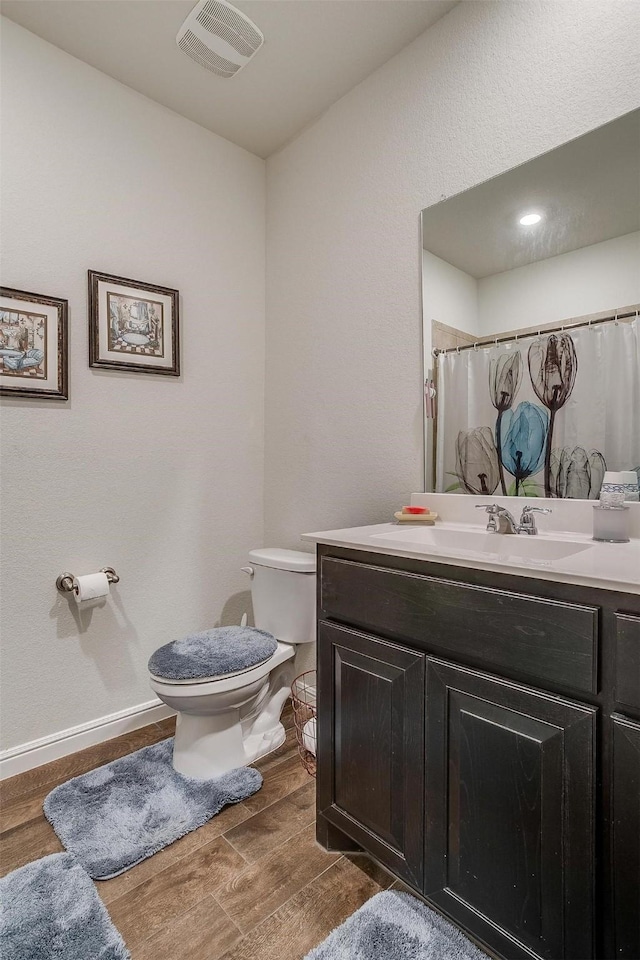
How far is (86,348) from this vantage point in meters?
1.92

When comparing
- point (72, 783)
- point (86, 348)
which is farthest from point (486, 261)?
point (72, 783)

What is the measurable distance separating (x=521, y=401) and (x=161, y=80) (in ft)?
6.26

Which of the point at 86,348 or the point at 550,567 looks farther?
the point at 86,348

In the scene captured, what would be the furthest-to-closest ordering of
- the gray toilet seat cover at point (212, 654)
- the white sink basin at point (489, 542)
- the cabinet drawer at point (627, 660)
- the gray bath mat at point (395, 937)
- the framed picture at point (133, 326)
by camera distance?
the framed picture at point (133, 326), the gray toilet seat cover at point (212, 654), the white sink basin at point (489, 542), the gray bath mat at point (395, 937), the cabinet drawer at point (627, 660)

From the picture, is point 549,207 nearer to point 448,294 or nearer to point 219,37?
point 448,294

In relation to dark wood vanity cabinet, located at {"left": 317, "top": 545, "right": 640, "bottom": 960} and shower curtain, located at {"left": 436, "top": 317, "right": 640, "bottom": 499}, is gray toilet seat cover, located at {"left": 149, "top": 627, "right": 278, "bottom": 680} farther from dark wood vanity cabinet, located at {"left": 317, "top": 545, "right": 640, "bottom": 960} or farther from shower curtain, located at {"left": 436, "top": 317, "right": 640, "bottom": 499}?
shower curtain, located at {"left": 436, "top": 317, "right": 640, "bottom": 499}

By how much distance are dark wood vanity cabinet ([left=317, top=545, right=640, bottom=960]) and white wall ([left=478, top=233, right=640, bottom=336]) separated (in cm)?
90

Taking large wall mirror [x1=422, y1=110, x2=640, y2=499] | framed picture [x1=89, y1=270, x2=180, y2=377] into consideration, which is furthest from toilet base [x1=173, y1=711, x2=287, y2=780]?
framed picture [x1=89, y1=270, x2=180, y2=377]

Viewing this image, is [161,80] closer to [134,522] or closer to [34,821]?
[134,522]

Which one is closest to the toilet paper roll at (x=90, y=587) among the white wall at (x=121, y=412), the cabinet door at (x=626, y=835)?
the white wall at (x=121, y=412)

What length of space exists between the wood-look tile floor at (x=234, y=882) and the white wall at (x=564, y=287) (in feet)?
5.36

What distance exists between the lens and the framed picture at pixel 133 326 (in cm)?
193

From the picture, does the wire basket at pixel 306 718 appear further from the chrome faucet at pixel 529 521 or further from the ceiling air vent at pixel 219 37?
the ceiling air vent at pixel 219 37

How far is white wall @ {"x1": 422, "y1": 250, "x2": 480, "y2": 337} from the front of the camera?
5.41 feet
